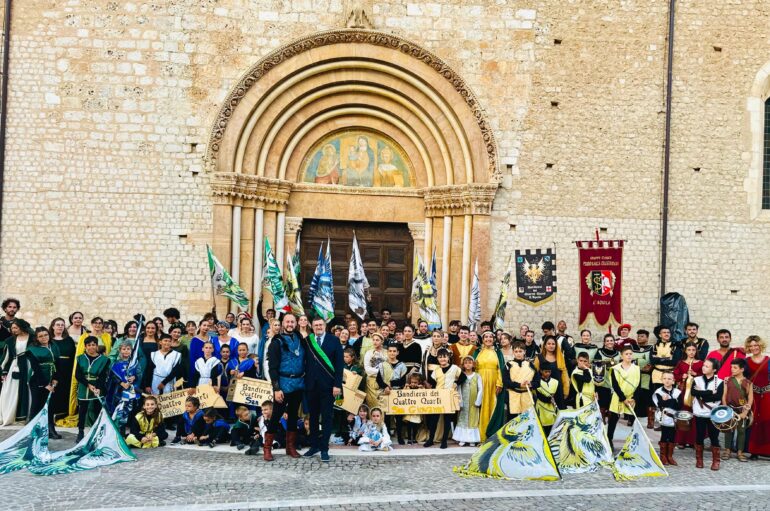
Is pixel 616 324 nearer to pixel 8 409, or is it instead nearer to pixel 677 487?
pixel 677 487

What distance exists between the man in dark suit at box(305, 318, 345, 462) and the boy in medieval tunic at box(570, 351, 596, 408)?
335 cm

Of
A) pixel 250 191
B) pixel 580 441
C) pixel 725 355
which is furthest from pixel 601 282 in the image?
pixel 250 191

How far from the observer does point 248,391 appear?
979 centimetres

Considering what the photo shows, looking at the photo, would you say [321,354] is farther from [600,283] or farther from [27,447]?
[600,283]

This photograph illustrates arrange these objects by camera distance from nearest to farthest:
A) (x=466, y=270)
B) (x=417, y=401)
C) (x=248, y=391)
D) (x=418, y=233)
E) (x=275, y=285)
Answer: (x=248, y=391) → (x=417, y=401) → (x=275, y=285) → (x=466, y=270) → (x=418, y=233)

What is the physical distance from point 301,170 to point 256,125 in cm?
145

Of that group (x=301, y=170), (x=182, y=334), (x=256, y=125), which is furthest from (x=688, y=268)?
(x=182, y=334)

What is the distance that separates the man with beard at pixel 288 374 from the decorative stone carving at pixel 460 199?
291 inches

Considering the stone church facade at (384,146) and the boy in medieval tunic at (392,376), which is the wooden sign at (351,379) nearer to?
the boy in medieval tunic at (392,376)

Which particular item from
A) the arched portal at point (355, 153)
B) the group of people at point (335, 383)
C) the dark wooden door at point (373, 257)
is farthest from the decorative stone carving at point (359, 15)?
the group of people at point (335, 383)

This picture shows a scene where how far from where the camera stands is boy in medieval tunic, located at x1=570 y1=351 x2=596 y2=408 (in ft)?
33.2

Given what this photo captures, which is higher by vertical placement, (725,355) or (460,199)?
(460,199)

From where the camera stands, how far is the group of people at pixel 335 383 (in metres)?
9.35

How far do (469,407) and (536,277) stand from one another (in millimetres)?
4622
